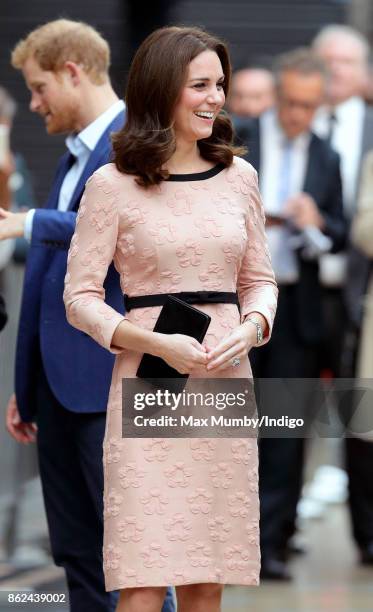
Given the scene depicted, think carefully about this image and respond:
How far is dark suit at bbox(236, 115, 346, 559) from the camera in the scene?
24.4 feet

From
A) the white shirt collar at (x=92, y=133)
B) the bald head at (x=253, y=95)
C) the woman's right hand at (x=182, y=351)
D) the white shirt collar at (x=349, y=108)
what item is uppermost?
the white shirt collar at (x=92, y=133)

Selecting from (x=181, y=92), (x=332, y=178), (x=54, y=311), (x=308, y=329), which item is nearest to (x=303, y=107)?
(x=332, y=178)

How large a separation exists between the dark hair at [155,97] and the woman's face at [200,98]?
0.02 m

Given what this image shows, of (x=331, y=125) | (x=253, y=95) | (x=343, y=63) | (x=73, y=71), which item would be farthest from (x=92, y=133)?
(x=253, y=95)

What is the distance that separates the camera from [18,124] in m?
13.9

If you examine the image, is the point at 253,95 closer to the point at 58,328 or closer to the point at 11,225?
the point at 58,328

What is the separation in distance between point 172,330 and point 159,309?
4.6 inches

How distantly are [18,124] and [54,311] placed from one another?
8.94 meters

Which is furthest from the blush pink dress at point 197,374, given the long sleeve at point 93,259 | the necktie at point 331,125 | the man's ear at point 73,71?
the necktie at point 331,125

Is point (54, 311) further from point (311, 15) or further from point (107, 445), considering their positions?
point (311, 15)

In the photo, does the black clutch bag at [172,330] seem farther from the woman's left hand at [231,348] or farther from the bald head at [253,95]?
the bald head at [253,95]

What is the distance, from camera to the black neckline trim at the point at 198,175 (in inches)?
172

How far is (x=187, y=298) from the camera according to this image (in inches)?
169

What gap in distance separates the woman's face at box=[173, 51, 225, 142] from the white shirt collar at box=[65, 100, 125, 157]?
0.87 meters
